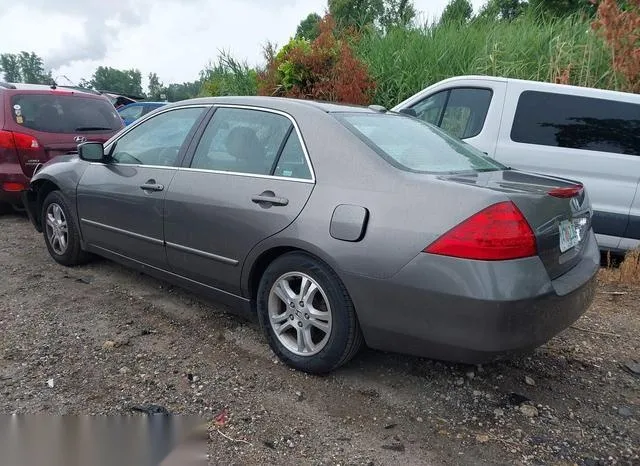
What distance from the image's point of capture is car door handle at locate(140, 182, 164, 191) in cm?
370

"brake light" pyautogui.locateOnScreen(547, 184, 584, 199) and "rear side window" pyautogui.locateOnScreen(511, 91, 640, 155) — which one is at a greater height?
"rear side window" pyautogui.locateOnScreen(511, 91, 640, 155)

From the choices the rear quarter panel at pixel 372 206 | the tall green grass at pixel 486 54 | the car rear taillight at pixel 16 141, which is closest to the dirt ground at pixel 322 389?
the rear quarter panel at pixel 372 206

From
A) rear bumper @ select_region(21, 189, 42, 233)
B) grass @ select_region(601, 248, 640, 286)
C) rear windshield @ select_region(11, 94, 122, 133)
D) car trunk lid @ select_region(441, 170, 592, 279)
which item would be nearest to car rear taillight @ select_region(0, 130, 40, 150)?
rear windshield @ select_region(11, 94, 122, 133)

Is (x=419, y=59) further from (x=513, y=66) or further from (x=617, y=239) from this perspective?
(x=617, y=239)

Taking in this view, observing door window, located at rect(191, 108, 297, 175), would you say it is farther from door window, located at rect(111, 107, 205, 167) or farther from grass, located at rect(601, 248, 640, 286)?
grass, located at rect(601, 248, 640, 286)

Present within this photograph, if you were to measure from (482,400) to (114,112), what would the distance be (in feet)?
19.7

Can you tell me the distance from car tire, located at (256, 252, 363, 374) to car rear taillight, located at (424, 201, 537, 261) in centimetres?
63

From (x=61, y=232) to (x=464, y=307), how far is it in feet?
12.2

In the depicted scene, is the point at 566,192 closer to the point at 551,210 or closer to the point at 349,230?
the point at 551,210

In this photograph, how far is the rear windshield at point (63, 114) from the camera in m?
6.07

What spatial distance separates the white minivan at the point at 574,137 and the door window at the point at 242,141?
2807 mm

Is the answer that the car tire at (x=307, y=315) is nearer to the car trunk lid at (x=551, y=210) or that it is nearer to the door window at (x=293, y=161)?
the door window at (x=293, y=161)

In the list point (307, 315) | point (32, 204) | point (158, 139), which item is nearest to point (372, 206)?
point (307, 315)

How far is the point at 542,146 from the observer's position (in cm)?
528
